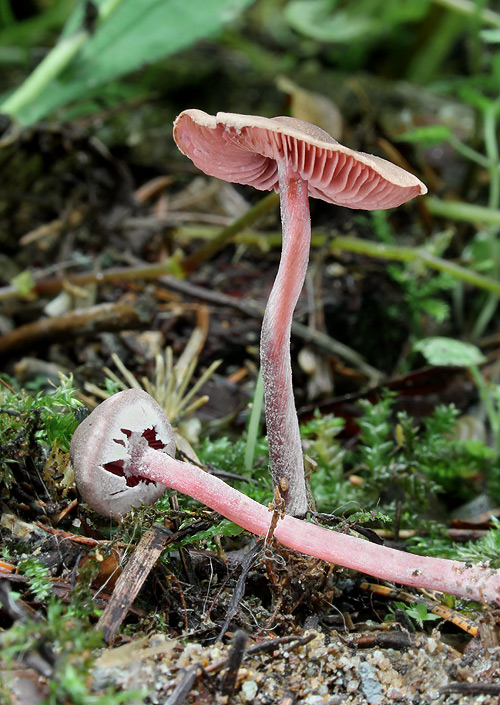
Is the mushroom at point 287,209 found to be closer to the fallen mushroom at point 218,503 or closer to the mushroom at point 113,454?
the fallen mushroom at point 218,503

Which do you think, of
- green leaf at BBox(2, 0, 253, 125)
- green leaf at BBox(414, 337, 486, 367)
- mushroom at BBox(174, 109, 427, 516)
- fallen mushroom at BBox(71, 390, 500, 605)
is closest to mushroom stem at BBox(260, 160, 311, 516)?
mushroom at BBox(174, 109, 427, 516)

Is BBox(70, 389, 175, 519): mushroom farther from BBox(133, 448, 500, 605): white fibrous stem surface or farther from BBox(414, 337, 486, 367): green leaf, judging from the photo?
BBox(414, 337, 486, 367): green leaf

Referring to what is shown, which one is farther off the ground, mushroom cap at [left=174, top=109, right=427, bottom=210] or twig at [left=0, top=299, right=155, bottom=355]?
mushroom cap at [left=174, top=109, right=427, bottom=210]

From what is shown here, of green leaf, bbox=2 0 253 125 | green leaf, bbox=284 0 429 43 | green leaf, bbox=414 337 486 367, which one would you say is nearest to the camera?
green leaf, bbox=414 337 486 367

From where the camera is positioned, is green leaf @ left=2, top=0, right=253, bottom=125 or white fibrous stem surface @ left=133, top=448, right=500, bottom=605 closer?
white fibrous stem surface @ left=133, top=448, right=500, bottom=605

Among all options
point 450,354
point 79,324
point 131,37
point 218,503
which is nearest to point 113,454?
point 218,503

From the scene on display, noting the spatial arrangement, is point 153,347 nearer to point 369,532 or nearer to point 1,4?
point 369,532

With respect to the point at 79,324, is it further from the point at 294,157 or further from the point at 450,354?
the point at 450,354

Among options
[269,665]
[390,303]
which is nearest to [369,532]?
[269,665]
